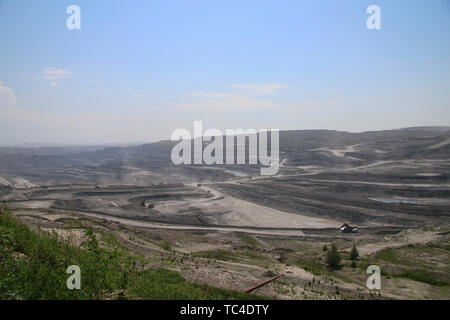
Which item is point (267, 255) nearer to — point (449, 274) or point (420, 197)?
point (449, 274)

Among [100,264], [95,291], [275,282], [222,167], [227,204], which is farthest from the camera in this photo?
[222,167]

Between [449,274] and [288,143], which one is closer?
[449,274]

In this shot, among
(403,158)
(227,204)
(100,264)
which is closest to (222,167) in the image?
(227,204)

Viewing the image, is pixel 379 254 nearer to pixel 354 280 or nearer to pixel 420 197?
pixel 354 280

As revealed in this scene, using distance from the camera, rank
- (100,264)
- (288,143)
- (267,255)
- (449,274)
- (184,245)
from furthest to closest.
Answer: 1. (288,143)
2. (184,245)
3. (267,255)
4. (449,274)
5. (100,264)

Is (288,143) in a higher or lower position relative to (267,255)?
higher

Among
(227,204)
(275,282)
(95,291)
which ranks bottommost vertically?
(227,204)

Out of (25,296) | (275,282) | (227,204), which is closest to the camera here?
(25,296)

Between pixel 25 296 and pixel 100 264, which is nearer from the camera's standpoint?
pixel 25 296
